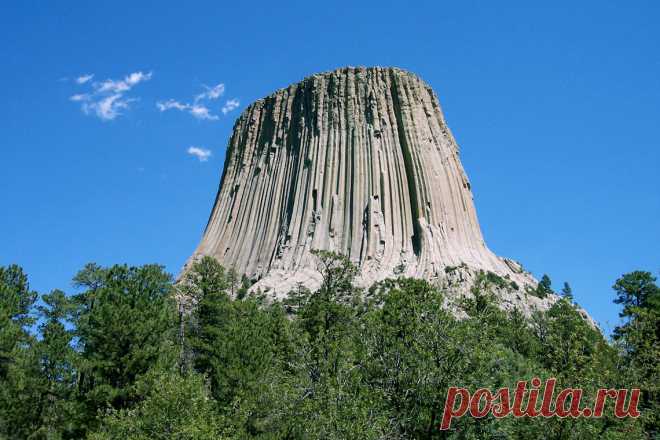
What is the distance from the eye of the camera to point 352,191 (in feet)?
251

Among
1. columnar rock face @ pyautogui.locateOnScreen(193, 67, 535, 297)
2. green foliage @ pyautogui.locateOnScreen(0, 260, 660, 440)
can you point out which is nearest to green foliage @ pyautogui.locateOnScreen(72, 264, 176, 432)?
green foliage @ pyautogui.locateOnScreen(0, 260, 660, 440)

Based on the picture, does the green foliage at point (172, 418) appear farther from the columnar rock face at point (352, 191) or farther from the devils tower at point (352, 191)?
the devils tower at point (352, 191)

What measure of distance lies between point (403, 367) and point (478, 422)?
2.97 metres

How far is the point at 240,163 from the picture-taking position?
91062 millimetres

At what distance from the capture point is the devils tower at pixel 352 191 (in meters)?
72.5

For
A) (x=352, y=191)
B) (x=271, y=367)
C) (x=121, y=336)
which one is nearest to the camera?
(x=121, y=336)

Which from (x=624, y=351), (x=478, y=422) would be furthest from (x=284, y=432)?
(x=624, y=351)

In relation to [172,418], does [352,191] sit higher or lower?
higher

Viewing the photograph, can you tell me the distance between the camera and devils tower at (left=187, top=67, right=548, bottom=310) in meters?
72.5

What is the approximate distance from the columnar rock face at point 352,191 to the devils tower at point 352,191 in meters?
0.13

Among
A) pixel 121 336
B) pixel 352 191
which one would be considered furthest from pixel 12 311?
pixel 352 191

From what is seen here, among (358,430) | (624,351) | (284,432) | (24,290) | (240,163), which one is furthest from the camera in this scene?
(240,163)

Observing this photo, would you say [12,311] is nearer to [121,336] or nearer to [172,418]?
[121,336]

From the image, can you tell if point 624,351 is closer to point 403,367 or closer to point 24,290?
point 403,367
